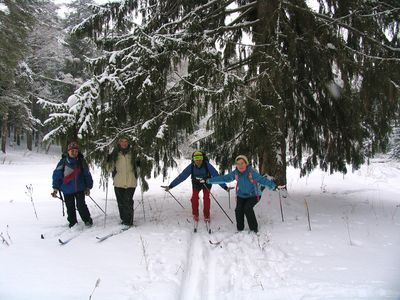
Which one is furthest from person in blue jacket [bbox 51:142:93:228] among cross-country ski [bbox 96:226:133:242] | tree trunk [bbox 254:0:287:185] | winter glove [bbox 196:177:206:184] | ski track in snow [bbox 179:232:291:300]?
tree trunk [bbox 254:0:287:185]

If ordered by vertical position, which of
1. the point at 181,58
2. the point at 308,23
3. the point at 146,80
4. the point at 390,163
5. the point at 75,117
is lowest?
the point at 390,163

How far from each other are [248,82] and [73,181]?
407 cm

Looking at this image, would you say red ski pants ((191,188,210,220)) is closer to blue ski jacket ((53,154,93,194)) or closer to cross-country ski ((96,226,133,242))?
cross-country ski ((96,226,133,242))

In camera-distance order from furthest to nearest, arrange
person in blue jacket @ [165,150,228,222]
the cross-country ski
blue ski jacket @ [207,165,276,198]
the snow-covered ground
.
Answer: person in blue jacket @ [165,150,228,222]
blue ski jacket @ [207,165,276,198]
the cross-country ski
the snow-covered ground

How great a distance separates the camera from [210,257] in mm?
5715

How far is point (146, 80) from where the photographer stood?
6.96 m

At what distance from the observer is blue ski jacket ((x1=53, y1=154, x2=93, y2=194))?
7.33 metres

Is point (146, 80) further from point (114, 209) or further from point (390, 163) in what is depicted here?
point (390, 163)

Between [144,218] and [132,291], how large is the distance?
3.74 metres

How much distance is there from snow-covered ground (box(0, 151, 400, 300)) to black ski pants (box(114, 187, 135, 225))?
33 cm

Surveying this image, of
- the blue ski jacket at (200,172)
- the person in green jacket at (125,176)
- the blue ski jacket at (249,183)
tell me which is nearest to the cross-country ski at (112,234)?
the person in green jacket at (125,176)

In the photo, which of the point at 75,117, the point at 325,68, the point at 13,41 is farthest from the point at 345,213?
the point at 13,41

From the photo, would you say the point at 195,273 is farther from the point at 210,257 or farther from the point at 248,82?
the point at 248,82

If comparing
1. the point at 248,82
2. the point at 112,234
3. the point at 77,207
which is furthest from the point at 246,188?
the point at 77,207
